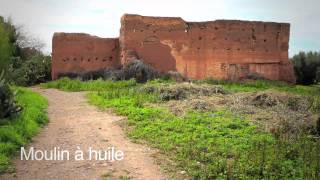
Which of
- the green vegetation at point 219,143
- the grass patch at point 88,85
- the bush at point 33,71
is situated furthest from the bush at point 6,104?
the bush at point 33,71

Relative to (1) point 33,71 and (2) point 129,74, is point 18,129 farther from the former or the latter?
(1) point 33,71

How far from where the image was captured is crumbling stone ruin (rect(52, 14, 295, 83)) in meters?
22.5

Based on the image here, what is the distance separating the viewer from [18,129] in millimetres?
9914

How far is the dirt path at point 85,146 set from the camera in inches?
304

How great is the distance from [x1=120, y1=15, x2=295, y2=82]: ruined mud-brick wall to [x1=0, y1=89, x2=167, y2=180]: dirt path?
883 centimetres

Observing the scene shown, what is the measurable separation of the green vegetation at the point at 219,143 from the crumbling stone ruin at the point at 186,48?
809 cm

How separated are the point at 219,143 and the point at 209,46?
14.7 meters

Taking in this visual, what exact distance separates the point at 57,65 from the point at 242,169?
630 inches

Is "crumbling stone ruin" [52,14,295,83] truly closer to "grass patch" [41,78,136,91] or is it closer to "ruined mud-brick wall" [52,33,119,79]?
"ruined mud-brick wall" [52,33,119,79]

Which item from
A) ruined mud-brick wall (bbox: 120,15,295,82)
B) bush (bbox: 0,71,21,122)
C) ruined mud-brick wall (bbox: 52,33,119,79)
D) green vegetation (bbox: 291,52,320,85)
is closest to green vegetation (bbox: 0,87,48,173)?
bush (bbox: 0,71,21,122)

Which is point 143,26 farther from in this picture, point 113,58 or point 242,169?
point 242,169

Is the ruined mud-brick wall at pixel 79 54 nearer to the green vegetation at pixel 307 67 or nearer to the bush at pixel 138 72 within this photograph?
the bush at pixel 138 72

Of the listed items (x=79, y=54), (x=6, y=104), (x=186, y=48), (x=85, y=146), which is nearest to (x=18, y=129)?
(x=6, y=104)

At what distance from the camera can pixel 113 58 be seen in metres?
23.2
